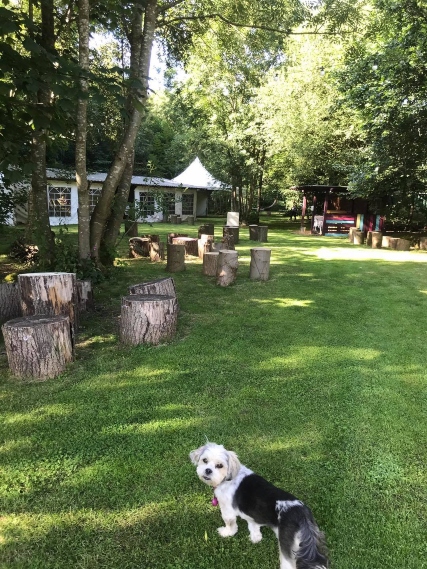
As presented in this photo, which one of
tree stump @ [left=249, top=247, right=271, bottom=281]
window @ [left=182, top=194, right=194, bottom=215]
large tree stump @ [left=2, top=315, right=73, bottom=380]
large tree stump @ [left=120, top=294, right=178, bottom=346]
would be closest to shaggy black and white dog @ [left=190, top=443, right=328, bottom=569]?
large tree stump @ [left=2, top=315, right=73, bottom=380]

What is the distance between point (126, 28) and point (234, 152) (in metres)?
14.2

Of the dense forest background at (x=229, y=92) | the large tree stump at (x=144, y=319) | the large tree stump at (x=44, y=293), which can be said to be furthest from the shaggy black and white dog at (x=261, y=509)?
the dense forest background at (x=229, y=92)

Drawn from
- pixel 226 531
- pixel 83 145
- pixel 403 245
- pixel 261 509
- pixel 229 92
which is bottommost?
pixel 226 531

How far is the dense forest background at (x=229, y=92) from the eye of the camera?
4918mm

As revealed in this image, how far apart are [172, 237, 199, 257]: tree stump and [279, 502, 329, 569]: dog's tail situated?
10449 mm

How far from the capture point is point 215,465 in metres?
2.12

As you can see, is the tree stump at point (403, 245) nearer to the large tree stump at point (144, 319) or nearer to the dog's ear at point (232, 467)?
the large tree stump at point (144, 319)

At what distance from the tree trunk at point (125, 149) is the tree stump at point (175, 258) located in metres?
1.89

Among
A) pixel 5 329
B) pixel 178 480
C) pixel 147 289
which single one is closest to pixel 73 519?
pixel 178 480

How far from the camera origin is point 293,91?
1975 centimetres

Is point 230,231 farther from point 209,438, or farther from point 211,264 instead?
point 209,438

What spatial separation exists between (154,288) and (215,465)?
3772mm

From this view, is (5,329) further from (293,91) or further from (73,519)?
(293,91)

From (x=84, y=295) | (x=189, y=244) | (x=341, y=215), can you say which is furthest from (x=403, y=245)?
(x=84, y=295)
